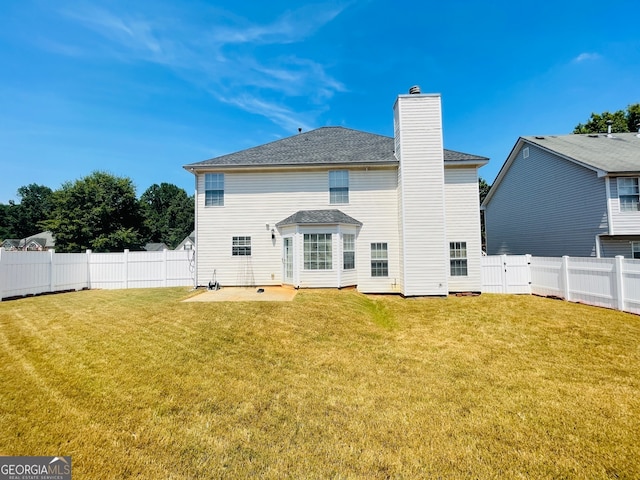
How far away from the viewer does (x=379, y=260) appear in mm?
12688

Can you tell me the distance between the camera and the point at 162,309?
28.9 ft

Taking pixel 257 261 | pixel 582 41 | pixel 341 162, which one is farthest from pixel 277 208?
pixel 582 41

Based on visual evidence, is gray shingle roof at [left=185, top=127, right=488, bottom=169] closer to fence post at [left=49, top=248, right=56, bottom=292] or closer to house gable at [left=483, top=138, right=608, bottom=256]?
house gable at [left=483, top=138, right=608, bottom=256]

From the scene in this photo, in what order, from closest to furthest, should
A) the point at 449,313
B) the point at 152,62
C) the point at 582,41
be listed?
the point at 449,313
the point at 152,62
the point at 582,41

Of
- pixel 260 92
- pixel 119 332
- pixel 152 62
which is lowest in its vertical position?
pixel 119 332

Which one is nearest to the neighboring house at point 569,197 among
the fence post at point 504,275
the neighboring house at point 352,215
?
the fence post at point 504,275

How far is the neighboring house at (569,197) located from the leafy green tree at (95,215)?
38.9m

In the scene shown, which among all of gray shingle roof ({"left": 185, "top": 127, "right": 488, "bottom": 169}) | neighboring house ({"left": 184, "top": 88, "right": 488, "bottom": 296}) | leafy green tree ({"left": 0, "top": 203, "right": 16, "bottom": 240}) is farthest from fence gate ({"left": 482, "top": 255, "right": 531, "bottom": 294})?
leafy green tree ({"left": 0, "top": 203, "right": 16, "bottom": 240})

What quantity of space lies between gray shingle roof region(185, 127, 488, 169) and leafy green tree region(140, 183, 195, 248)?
45734 millimetres

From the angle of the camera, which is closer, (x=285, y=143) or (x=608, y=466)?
(x=608, y=466)

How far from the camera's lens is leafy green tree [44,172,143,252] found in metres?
31.3

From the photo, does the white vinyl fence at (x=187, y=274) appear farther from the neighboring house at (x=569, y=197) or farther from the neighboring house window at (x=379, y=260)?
the neighboring house window at (x=379, y=260)

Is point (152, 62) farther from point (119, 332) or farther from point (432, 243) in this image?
point (432, 243)

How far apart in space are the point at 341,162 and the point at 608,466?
460 inches
